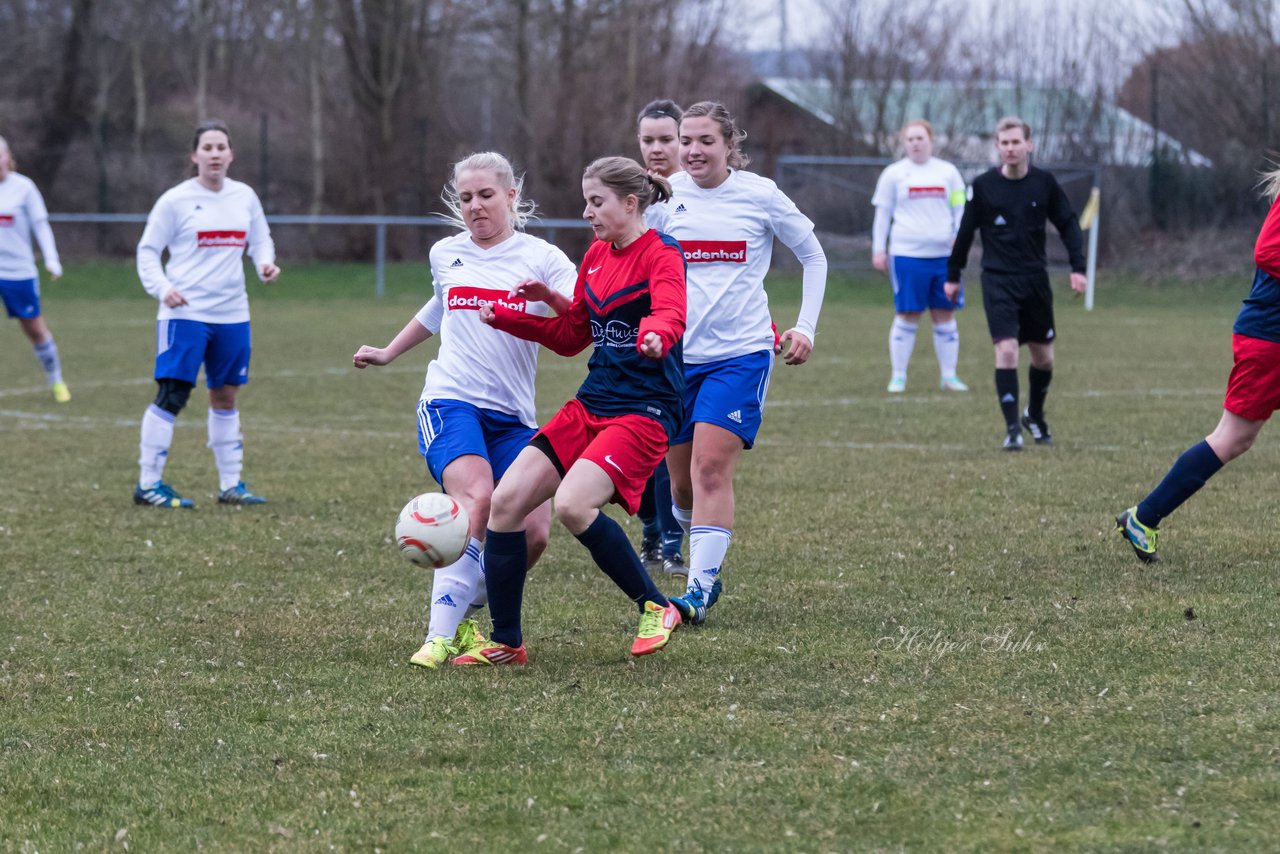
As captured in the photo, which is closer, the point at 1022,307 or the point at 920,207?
the point at 1022,307

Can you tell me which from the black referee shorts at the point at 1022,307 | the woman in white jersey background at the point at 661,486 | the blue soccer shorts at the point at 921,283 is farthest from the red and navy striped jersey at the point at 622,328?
the blue soccer shorts at the point at 921,283

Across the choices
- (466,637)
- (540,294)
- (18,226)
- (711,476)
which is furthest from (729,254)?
(18,226)

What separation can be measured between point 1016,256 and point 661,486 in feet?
13.7

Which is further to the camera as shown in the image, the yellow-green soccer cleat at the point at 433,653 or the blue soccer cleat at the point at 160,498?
the blue soccer cleat at the point at 160,498

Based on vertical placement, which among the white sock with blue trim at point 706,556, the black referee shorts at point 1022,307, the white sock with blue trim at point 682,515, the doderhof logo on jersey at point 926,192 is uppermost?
the doderhof logo on jersey at point 926,192

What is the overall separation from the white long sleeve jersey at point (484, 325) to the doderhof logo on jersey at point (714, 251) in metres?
0.72

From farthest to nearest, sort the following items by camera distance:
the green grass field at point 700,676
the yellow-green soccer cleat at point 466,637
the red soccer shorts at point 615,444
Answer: the yellow-green soccer cleat at point 466,637, the red soccer shorts at point 615,444, the green grass field at point 700,676

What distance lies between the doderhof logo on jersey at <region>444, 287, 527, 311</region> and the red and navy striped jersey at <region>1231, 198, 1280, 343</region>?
3009 millimetres

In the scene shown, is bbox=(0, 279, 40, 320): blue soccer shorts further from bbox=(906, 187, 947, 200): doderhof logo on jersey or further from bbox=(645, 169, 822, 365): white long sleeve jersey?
bbox=(645, 169, 822, 365): white long sleeve jersey

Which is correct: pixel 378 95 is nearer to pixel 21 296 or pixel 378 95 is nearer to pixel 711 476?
pixel 21 296

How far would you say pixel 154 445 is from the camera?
889cm

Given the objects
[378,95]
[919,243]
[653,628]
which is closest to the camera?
[653,628]

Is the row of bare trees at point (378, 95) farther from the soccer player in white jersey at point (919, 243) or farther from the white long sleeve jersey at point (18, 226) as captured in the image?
the white long sleeve jersey at point (18, 226)

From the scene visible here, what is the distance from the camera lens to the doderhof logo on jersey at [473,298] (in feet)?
18.3
